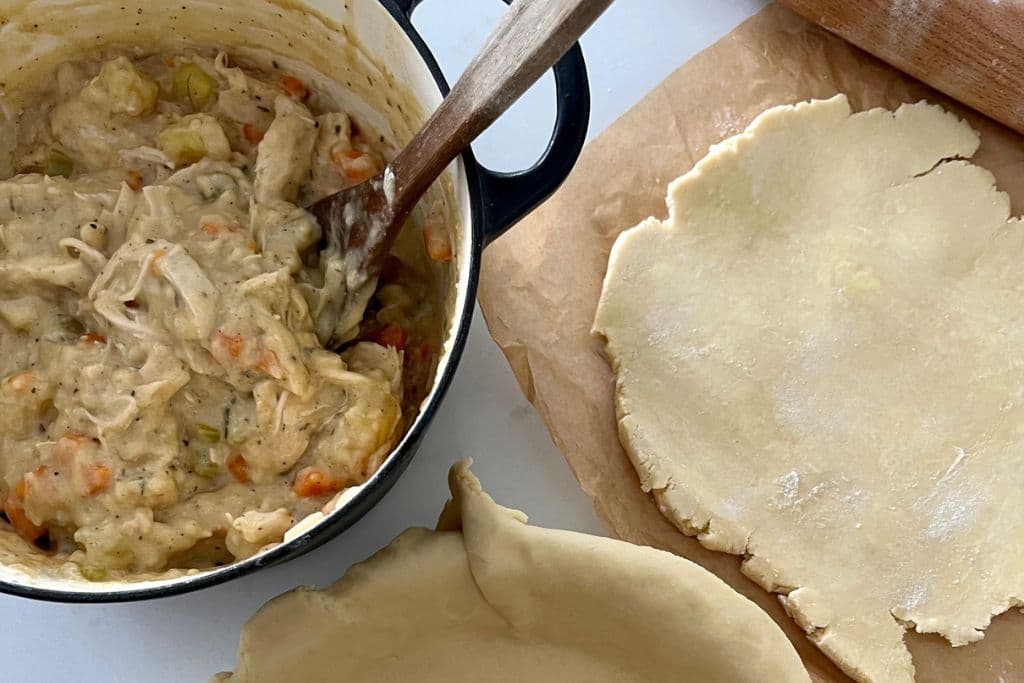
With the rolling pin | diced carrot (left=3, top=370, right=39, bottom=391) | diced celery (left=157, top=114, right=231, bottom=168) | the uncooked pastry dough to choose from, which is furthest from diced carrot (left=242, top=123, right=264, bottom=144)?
the rolling pin

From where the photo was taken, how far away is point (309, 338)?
1.05 metres

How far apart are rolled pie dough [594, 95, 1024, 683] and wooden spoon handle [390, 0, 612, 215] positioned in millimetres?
358

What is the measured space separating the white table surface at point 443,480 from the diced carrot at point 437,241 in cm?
19

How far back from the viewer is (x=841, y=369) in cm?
120

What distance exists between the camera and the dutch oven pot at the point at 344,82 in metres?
0.87

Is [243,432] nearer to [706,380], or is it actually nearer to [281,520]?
[281,520]

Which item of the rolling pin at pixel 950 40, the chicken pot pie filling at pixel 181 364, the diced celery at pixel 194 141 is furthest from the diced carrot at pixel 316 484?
the rolling pin at pixel 950 40

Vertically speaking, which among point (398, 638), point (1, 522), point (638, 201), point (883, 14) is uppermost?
point (883, 14)

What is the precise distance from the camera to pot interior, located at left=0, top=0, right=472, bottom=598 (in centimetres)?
102

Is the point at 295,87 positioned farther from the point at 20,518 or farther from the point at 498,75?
the point at 20,518

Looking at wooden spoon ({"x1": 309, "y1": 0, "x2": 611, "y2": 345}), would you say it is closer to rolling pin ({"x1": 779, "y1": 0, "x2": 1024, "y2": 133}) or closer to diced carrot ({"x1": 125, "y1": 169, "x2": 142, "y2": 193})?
diced carrot ({"x1": 125, "y1": 169, "x2": 142, "y2": 193})

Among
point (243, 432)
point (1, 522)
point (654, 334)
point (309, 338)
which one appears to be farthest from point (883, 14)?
point (1, 522)

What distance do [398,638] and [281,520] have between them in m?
0.18

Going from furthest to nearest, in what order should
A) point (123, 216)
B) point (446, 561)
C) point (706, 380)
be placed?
point (706, 380)
point (123, 216)
point (446, 561)
